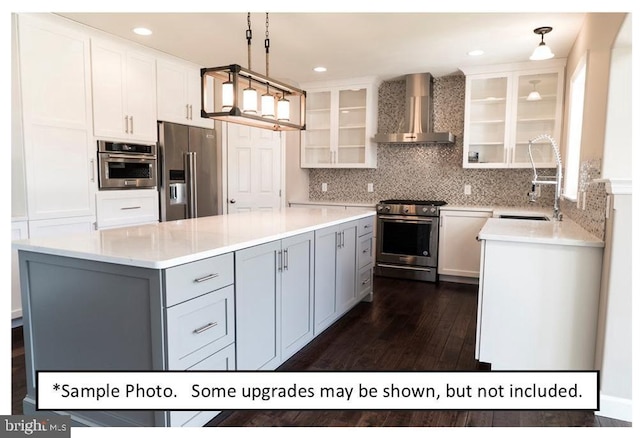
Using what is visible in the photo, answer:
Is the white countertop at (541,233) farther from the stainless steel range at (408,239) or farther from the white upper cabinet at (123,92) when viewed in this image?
the white upper cabinet at (123,92)

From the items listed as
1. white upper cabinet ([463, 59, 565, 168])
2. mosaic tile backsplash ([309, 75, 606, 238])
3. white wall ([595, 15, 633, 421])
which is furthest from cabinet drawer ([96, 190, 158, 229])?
white wall ([595, 15, 633, 421])

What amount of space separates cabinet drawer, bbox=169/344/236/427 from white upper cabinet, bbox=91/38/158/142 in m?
2.47

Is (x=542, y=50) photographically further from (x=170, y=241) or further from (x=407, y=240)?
(x=170, y=241)

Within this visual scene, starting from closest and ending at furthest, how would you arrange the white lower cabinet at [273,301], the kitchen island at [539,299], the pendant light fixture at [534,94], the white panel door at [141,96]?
1. the white lower cabinet at [273,301]
2. the kitchen island at [539,299]
3. the white panel door at [141,96]
4. the pendant light fixture at [534,94]

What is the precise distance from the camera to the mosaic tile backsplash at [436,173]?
4.91 m

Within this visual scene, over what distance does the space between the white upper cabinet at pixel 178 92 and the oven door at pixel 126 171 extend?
49cm

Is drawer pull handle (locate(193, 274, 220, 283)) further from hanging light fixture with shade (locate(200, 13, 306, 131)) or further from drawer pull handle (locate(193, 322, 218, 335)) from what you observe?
hanging light fixture with shade (locate(200, 13, 306, 131))

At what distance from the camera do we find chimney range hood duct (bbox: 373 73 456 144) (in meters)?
4.89

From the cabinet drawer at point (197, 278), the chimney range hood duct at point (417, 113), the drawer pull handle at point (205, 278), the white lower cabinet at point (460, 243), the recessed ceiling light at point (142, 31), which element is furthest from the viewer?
the chimney range hood duct at point (417, 113)

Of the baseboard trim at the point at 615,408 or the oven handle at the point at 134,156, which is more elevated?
the oven handle at the point at 134,156

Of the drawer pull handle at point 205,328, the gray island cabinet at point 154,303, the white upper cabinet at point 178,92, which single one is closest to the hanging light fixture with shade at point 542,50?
the gray island cabinet at point 154,303

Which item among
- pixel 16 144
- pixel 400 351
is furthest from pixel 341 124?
pixel 16 144

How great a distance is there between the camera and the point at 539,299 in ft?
7.77

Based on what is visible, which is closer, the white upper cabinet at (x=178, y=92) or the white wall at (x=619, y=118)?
the white wall at (x=619, y=118)
